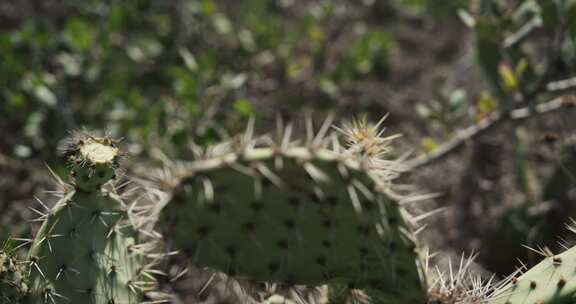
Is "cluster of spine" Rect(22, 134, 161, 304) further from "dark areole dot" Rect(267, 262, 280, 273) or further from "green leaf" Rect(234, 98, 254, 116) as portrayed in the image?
"green leaf" Rect(234, 98, 254, 116)

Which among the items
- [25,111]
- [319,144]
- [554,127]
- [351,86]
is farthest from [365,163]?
[554,127]

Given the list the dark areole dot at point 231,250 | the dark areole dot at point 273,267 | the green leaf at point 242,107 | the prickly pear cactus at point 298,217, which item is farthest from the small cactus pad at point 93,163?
the green leaf at point 242,107

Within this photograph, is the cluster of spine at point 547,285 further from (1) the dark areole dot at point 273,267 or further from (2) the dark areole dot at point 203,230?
(2) the dark areole dot at point 203,230

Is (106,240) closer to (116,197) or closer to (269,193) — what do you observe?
(116,197)

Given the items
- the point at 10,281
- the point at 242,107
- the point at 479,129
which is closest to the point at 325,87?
the point at 242,107

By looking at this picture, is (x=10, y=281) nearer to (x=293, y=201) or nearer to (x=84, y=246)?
(x=84, y=246)
